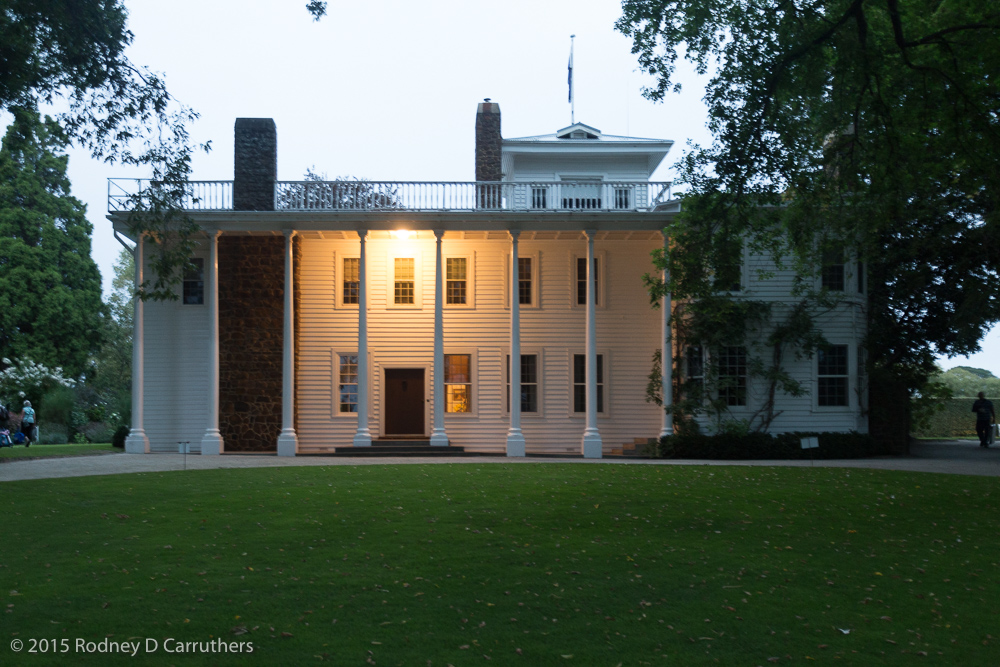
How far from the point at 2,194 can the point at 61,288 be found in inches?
189

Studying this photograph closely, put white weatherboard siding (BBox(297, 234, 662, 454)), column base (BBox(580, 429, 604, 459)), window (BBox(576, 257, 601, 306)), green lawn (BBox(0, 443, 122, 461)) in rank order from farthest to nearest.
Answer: window (BBox(576, 257, 601, 306)) < white weatherboard siding (BBox(297, 234, 662, 454)) < column base (BBox(580, 429, 604, 459)) < green lawn (BBox(0, 443, 122, 461))

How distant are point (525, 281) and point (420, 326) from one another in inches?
127

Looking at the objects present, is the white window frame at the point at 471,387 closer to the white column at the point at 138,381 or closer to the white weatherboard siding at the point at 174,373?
the white weatherboard siding at the point at 174,373

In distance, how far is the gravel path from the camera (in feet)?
54.0

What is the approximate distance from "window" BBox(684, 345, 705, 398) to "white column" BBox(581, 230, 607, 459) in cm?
243

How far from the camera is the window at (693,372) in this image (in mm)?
22234

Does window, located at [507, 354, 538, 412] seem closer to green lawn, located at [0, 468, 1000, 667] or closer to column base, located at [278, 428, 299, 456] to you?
column base, located at [278, 428, 299, 456]

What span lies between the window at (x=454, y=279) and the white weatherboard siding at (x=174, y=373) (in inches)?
256

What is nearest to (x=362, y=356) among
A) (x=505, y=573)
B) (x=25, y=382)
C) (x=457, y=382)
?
(x=457, y=382)

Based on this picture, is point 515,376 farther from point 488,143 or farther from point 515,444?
point 488,143

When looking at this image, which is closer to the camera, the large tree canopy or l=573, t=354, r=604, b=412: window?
the large tree canopy

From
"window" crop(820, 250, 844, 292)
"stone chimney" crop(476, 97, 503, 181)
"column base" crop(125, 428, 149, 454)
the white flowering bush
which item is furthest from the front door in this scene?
the white flowering bush

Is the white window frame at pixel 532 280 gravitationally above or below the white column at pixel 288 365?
above

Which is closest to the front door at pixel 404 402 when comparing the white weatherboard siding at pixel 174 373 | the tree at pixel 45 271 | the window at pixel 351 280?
the window at pixel 351 280
